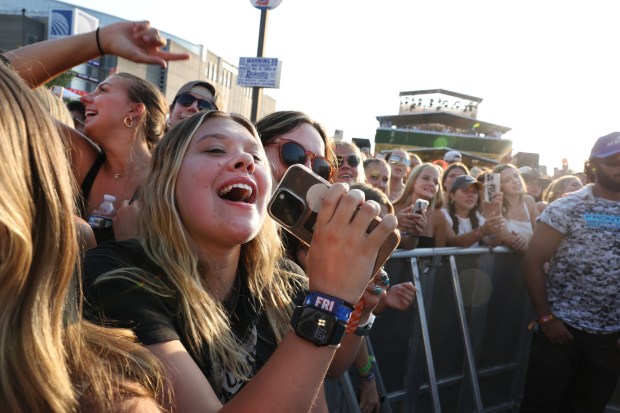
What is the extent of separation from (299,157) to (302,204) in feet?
3.79

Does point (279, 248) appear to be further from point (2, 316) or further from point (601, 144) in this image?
point (601, 144)

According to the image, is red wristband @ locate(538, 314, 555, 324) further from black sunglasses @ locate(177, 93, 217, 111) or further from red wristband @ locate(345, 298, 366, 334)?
black sunglasses @ locate(177, 93, 217, 111)

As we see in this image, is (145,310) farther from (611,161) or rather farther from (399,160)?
(399,160)

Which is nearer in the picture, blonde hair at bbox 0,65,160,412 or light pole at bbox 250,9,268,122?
blonde hair at bbox 0,65,160,412

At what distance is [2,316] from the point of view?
87 cm

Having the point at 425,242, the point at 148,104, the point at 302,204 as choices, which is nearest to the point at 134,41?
the point at 148,104

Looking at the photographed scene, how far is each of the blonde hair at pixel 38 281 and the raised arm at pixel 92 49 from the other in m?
1.47

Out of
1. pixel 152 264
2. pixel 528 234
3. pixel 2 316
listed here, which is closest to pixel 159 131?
pixel 152 264

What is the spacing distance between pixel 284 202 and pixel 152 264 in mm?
470

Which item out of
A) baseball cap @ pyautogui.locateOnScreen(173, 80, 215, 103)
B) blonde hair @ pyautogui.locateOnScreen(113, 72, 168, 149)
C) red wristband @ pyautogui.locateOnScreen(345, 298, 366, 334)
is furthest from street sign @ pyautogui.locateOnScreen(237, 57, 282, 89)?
red wristband @ pyautogui.locateOnScreen(345, 298, 366, 334)

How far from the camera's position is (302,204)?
1407 millimetres

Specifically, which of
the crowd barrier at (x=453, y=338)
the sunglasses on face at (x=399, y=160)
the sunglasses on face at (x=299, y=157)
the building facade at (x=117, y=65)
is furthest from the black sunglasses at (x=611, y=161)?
the building facade at (x=117, y=65)

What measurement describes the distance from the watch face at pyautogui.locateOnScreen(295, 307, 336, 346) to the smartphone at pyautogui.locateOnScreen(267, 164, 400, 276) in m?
0.25

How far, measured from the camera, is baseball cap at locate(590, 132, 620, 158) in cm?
367
